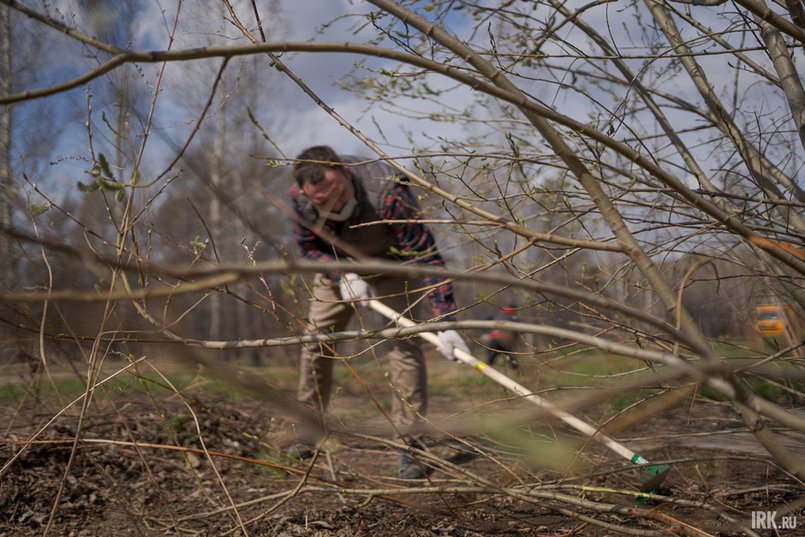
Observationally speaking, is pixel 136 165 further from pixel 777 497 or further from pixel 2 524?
pixel 777 497

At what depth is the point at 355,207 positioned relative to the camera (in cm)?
386

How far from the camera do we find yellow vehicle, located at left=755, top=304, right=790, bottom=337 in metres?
3.17

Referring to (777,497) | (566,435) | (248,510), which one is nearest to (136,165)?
(248,510)

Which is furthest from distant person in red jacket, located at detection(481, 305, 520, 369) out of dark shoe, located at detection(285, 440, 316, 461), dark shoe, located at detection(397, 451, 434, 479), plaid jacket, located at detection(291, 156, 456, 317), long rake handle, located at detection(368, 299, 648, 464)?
dark shoe, located at detection(285, 440, 316, 461)

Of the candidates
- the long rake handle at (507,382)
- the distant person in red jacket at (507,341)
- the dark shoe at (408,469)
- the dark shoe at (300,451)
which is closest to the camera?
the distant person in red jacket at (507,341)

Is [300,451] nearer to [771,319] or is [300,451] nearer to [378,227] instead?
[378,227]

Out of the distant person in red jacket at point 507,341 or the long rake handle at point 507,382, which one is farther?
the long rake handle at point 507,382

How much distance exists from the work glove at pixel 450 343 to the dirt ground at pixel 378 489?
607 mm

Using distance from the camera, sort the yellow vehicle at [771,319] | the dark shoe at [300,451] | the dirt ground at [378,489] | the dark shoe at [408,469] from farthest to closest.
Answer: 1. the dark shoe at [300,451]
2. the dark shoe at [408,469]
3. the yellow vehicle at [771,319]
4. the dirt ground at [378,489]

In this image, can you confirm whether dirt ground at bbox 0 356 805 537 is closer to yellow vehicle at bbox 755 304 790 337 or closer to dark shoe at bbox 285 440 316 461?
dark shoe at bbox 285 440 316 461

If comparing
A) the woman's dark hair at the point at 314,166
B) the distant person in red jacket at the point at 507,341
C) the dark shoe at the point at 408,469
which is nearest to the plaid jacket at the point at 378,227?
the woman's dark hair at the point at 314,166

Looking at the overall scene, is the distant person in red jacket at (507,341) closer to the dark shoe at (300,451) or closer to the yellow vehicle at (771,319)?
the dark shoe at (300,451)

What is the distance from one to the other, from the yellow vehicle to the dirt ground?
597mm

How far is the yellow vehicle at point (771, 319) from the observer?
317 centimetres
